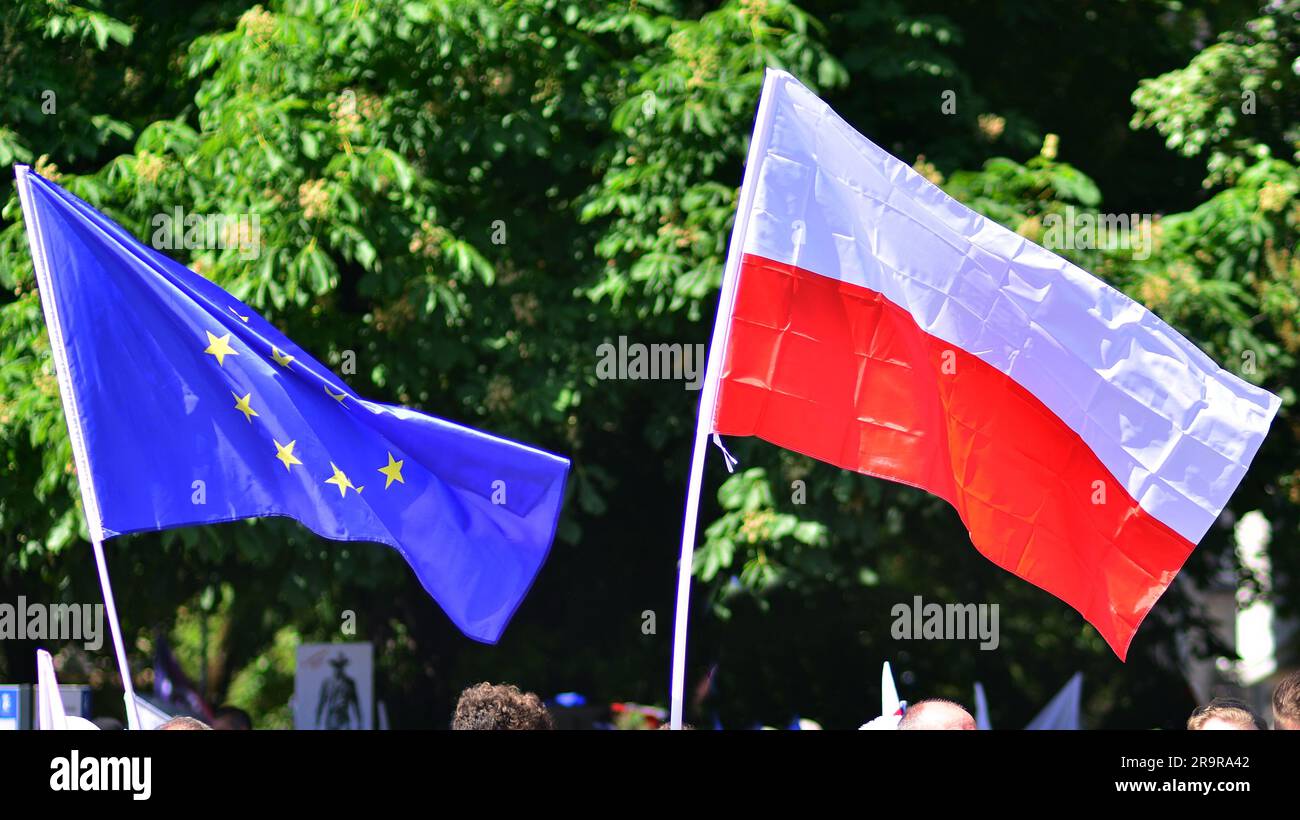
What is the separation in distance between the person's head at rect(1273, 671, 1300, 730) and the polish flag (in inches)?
33.5

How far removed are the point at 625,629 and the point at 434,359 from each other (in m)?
3.13

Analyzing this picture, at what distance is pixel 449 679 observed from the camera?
1034 cm

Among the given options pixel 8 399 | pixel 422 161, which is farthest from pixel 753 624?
pixel 8 399

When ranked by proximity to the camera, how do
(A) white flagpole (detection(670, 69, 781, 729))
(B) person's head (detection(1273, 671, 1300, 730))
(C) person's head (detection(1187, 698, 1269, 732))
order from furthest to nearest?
(A) white flagpole (detection(670, 69, 781, 729)) → (C) person's head (detection(1187, 698, 1269, 732)) → (B) person's head (detection(1273, 671, 1300, 730))

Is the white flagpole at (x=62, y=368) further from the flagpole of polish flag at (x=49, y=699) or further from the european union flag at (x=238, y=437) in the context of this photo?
the flagpole of polish flag at (x=49, y=699)

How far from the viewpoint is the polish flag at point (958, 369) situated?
484cm

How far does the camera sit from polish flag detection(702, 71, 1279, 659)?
4.84 m

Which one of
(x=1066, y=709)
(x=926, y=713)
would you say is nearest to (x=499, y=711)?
(x=926, y=713)

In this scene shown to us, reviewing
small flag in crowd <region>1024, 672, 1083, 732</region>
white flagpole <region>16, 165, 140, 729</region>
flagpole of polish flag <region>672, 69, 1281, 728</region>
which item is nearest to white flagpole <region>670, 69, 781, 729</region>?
flagpole of polish flag <region>672, 69, 1281, 728</region>

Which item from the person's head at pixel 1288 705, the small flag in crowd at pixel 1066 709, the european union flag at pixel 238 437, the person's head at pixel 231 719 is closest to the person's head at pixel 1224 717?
the person's head at pixel 1288 705

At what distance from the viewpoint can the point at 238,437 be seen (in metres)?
5.43

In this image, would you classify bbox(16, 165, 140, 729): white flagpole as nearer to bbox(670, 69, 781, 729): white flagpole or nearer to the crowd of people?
the crowd of people

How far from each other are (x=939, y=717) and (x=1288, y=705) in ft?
3.00
